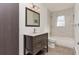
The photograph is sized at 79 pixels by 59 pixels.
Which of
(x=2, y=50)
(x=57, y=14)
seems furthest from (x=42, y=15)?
(x=2, y=50)

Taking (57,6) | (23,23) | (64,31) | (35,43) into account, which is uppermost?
(57,6)

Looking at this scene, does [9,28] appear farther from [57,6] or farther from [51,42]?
[57,6]

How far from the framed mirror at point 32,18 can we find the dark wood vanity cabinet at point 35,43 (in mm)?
174

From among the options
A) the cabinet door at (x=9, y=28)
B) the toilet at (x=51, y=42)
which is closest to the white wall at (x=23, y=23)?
the cabinet door at (x=9, y=28)

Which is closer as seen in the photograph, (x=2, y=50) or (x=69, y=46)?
(x=2, y=50)

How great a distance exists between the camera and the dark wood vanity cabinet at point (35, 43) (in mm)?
1253

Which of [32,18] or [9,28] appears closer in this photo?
[9,28]

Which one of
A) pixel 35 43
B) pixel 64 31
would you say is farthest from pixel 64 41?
pixel 35 43

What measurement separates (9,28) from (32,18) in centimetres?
35

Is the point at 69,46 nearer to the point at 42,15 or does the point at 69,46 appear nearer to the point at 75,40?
the point at 75,40

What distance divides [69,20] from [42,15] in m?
0.39

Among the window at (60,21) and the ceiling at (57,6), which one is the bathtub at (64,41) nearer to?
the window at (60,21)

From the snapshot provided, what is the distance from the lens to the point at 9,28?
120cm
